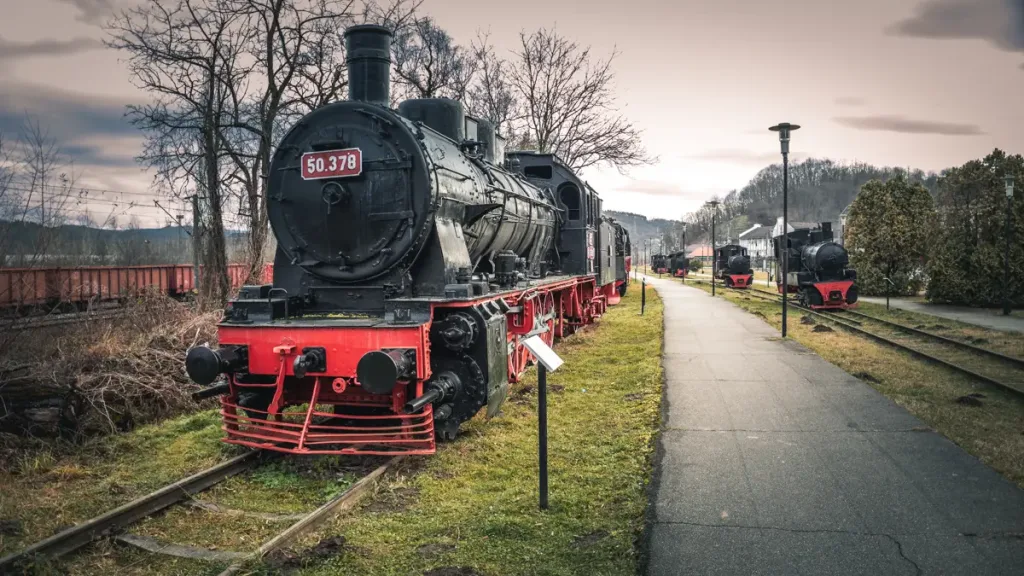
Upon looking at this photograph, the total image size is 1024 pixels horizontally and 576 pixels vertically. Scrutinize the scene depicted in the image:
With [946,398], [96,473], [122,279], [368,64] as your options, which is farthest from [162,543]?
[122,279]

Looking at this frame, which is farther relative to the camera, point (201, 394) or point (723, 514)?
point (201, 394)

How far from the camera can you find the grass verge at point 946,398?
602 centimetres

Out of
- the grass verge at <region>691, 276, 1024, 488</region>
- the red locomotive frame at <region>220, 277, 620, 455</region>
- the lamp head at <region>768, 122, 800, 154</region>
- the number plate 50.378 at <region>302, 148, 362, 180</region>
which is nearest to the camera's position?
Result: the red locomotive frame at <region>220, 277, 620, 455</region>

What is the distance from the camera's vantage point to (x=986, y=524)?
4277 millimetres

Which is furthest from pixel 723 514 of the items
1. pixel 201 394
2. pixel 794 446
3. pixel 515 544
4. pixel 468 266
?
pixel 201 394

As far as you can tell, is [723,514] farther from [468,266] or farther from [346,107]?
[346,107]

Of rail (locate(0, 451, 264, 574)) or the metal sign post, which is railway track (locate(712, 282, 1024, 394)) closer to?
the metal sign post

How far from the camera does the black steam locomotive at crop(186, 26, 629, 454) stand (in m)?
5.59

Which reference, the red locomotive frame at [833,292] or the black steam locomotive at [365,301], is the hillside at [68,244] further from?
the red locomotive frame at [833,292]

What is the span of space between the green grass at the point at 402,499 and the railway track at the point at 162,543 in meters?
0.08

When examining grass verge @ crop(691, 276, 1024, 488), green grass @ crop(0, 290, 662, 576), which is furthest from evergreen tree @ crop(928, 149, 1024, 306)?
green grass @ crop(0, 290, 662, 576)

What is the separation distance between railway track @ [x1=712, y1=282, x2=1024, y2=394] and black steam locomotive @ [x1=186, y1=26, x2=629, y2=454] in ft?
23.7

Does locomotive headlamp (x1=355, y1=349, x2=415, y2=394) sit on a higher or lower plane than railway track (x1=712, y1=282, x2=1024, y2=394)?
higher

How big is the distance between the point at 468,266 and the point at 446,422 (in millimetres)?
1646
